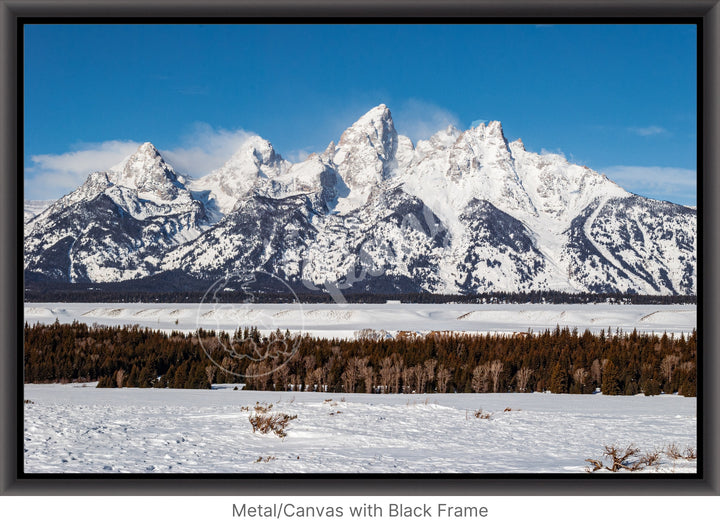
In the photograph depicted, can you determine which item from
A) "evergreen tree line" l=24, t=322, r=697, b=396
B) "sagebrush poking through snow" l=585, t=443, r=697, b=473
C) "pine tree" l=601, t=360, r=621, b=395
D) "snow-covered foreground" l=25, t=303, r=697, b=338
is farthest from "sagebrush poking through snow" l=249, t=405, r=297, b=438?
"snow-covered foreground" l=25, t=303, r=697, b=338

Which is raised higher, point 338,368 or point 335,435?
point 335,435

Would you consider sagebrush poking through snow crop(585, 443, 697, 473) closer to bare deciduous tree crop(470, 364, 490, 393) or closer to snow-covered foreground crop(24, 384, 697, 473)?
snow-covered foreground crop(24, 384, 697, 473)

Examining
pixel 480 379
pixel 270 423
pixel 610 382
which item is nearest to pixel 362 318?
pixel 480 379

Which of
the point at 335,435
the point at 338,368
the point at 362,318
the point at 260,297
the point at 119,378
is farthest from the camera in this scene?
the point at 362,318

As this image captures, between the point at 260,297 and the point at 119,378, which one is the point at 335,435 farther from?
the point at 260,297

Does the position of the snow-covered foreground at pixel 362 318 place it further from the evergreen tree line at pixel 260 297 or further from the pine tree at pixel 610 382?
the pine tree at pixel 610 382

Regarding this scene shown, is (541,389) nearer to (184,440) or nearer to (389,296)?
(184,440)

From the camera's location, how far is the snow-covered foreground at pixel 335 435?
649 centimetres

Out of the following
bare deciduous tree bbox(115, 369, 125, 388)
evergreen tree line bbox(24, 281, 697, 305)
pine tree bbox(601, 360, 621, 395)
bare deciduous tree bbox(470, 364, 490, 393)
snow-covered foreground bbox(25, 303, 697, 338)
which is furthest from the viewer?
evergreen tree line bbox(24, 281, 697, 305)

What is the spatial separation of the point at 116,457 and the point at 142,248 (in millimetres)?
193153

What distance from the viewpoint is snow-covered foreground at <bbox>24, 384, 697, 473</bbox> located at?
6492 mm

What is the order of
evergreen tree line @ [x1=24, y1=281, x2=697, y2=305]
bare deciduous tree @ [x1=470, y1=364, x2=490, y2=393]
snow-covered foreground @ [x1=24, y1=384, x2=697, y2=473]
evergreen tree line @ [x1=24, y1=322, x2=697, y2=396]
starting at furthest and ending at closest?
evergreen tree line @ [x1=24, y1=281, x2=697, y2=305], bare deciduous tree @ [x1=470, y1=364, x2=490, y2=393], evergreen tree line @ [x1=24, y1=322, x2=697, y2=396], snow-covered foreground @ [x1=24, y1=384, x2=697, y2=473]

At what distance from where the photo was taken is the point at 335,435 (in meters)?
8.16
